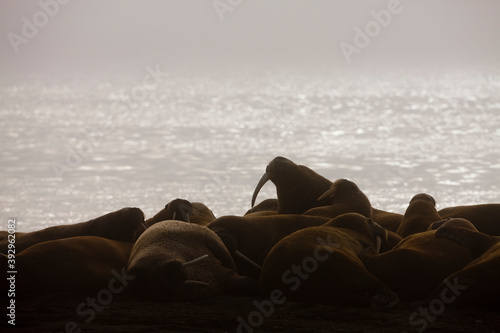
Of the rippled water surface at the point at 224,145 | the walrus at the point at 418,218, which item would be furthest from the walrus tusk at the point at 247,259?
the rippled water surface at the point at 224,145

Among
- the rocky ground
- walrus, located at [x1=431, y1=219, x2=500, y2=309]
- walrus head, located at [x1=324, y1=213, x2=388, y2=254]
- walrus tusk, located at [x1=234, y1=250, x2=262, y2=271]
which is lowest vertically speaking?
the rocky ground

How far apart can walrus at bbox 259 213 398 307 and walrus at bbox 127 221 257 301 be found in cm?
22

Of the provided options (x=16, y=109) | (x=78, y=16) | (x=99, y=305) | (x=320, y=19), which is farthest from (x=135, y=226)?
(x=78, y=16)

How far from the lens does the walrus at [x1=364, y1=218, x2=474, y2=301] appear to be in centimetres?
526

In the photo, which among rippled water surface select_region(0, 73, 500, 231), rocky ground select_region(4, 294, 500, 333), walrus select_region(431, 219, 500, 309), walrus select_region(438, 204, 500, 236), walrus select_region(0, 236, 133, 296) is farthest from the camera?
rippled water surface select_region(0, 73, 500, 231)

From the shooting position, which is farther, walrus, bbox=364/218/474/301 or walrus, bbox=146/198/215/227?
walrus, bbox=146/198/215/227

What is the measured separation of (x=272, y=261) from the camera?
5.40 meters

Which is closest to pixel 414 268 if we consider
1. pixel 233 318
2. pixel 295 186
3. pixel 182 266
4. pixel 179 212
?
pixel 233 318

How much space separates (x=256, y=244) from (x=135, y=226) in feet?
2.82

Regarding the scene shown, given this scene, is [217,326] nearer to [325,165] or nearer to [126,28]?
[325,165]

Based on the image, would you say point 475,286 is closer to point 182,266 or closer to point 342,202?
point 182,266

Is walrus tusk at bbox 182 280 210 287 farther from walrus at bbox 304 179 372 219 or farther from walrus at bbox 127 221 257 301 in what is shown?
walrus at bbox 304 179 372 219

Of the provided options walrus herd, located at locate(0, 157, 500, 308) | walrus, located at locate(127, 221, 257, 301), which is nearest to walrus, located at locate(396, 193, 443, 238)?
walrus herd, located at locate(0, 157, 500, 308)

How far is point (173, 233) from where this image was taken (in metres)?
5.67
